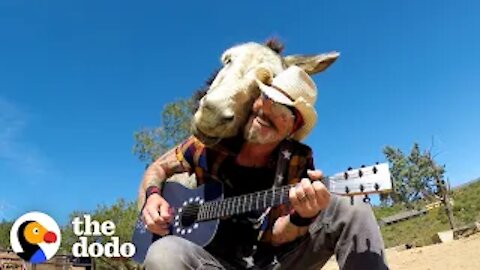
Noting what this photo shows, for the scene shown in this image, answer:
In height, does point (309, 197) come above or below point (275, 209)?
below

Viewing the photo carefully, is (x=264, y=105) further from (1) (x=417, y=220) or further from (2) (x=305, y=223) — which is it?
(1) (x=417, y=220)

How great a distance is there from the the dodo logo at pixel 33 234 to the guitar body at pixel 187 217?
10.7 m

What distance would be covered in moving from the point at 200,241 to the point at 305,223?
46 cm

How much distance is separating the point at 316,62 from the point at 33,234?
12090 mm

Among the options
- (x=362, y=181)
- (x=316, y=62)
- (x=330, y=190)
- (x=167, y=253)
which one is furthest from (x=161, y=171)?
(x=362, y=181)

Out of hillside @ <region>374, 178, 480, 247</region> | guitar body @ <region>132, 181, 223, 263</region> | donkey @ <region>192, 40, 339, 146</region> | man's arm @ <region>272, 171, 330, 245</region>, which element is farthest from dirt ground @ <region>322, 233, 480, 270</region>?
hillside @ <region>374, 178, 480, 247</region>

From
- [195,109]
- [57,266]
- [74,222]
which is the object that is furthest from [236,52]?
[74,222]

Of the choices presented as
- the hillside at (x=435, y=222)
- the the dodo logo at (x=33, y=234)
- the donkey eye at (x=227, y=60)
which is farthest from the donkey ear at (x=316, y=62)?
the hillside at (x=435, y=222)

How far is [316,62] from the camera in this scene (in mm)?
A: 2676

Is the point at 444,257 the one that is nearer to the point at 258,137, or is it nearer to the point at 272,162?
the point at 272,162

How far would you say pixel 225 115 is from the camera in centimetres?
244

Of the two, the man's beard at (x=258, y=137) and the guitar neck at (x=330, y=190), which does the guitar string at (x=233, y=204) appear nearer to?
the guitar neck at (x=330, y=190)

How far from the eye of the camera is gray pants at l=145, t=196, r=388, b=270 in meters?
1.95

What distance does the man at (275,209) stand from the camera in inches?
77.5
